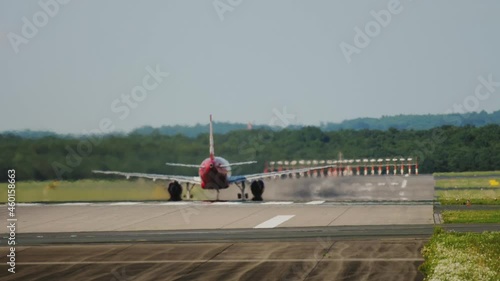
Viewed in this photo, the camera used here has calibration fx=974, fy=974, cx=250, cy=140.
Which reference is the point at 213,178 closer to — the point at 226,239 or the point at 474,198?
the point at 474,198

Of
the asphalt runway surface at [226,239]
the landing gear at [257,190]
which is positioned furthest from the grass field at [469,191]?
the landing gear at [257,190]

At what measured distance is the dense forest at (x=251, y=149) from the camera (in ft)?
230

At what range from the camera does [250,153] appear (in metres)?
90.1

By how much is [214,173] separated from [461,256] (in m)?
35.5

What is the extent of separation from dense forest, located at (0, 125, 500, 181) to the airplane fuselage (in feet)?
30.7

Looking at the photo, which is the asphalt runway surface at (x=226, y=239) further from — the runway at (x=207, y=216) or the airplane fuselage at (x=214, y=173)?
the airplane fuselage at (x=214, y=173)

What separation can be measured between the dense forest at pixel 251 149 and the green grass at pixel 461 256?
129ft

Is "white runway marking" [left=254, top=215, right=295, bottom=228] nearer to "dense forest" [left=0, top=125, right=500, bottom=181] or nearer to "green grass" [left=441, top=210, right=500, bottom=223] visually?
"green grass" [left=441, top=210, right=500, bottom=223]

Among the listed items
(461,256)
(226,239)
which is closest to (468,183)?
(226,239)

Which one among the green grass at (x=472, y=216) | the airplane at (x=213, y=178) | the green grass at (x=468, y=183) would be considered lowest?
the green grass at (x=468, y=183)

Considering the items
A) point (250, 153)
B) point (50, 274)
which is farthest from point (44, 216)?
point (250, 153)

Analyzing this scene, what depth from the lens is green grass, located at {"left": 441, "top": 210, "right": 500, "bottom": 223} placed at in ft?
143

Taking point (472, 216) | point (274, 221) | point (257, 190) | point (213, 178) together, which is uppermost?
point (213, 178)

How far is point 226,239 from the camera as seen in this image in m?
→ 38.6
